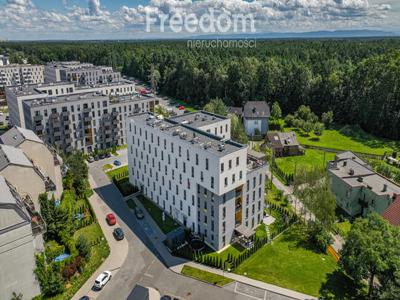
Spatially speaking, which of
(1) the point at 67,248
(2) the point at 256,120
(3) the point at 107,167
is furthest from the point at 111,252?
(2) the point at 256,120

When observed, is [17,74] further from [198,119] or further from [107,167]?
[198,119]

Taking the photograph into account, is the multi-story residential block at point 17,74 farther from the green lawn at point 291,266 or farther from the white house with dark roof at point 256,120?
the green lawn at point 291,266

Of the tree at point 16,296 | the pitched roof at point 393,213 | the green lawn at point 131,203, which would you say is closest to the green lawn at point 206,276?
the tree at point 16,296

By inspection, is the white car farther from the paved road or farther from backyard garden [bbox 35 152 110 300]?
backyard garden [bbox 35 152 110 300]

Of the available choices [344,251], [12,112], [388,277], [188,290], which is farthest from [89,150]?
[388,277]

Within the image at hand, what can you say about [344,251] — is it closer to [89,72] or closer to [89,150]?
[89,150]

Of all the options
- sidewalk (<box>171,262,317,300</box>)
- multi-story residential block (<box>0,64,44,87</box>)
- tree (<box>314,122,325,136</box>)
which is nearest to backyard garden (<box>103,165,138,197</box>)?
sidewalk (<box>171,262,317,300</box>)
